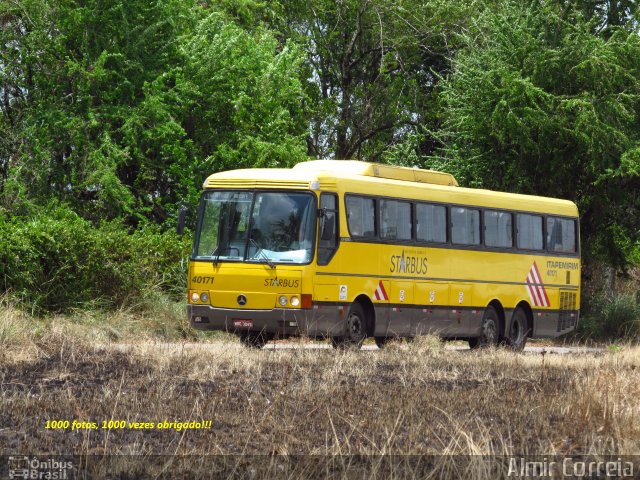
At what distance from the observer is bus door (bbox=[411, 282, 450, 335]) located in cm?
2292

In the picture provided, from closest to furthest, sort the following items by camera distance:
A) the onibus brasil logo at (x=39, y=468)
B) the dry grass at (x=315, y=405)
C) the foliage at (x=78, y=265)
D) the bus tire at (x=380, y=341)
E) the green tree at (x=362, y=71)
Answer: the onibus brasil logo at (x=39, y=468) → the dry grass at (x=315, y=405) → the foliage at (x=78, y=265) → the bus tire at (x=380, y=341) → the green tree at (x=362, y=71)

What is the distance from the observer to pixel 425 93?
47031mm

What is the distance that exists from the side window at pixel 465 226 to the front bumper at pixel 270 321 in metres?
4.31

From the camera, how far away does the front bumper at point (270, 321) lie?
65.9ft

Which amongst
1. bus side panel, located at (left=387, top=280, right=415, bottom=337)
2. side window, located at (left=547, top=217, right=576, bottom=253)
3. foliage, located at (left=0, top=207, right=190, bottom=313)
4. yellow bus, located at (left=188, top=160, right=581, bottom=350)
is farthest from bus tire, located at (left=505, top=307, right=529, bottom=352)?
foliage, located at (left=0, top=207, right=190, bottom=313)

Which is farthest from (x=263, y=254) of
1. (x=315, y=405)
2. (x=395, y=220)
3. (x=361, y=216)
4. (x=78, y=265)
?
(x=315, y=405)

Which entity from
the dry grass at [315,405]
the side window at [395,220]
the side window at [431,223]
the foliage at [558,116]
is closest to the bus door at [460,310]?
the side window at [431,223]

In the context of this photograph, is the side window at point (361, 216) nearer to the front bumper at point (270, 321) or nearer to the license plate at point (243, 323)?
the front bumper at point (270, 321)

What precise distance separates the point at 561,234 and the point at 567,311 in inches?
63.3

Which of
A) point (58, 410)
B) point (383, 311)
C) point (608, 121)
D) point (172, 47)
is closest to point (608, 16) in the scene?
point (608, 121)

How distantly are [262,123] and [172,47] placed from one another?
3.08 metres

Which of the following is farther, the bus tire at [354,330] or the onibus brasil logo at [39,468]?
the bus tire at [354,330]

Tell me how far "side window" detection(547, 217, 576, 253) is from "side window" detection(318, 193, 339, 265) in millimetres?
7706
